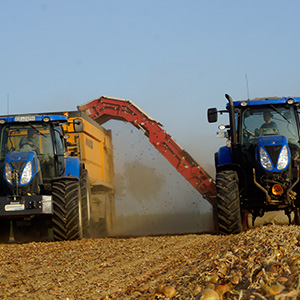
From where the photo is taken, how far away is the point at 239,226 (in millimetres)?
10883

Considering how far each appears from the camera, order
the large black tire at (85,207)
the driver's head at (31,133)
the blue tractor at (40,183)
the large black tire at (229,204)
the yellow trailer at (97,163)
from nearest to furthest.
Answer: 1. the large black tire at (229,204)
2. the blue tractor at (40,183)
3. the large black tire at (85,207)
4. the driver's head at (31,133)
5. the yellow trailer at (97,163)

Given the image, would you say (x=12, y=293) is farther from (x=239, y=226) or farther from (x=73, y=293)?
(x=239, y=226)

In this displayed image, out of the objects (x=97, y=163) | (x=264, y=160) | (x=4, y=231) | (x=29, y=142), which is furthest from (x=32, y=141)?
(x=264, y=160)

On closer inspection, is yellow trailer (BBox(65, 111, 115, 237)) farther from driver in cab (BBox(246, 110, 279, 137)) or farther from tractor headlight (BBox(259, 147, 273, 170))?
tractor headlight (BBox(259, 147, 273, 170))

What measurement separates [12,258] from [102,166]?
8401 millimetres

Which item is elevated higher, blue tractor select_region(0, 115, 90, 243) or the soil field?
blue tractor select_region(0, 115, 90, 243)

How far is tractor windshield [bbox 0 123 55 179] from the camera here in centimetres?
1196

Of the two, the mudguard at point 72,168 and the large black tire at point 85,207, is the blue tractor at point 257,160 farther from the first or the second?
the mudguard at point 72,168

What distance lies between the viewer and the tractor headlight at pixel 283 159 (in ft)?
34.9

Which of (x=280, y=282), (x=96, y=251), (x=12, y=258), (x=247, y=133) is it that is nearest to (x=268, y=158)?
(x=247, y=133)

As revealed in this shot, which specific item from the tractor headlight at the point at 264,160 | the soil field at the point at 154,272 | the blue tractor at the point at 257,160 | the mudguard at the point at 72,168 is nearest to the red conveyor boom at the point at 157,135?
the blue tractor at the point at 257,160

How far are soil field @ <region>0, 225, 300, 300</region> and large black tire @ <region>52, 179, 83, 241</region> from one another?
1.14 m

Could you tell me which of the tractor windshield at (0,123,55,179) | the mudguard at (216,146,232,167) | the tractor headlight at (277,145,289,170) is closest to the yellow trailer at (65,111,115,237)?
the tractor windshield at (0,123,55,179)

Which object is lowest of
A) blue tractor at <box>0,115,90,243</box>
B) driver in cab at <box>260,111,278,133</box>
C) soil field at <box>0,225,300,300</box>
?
soil field at <box>0,225,300,300</box>
